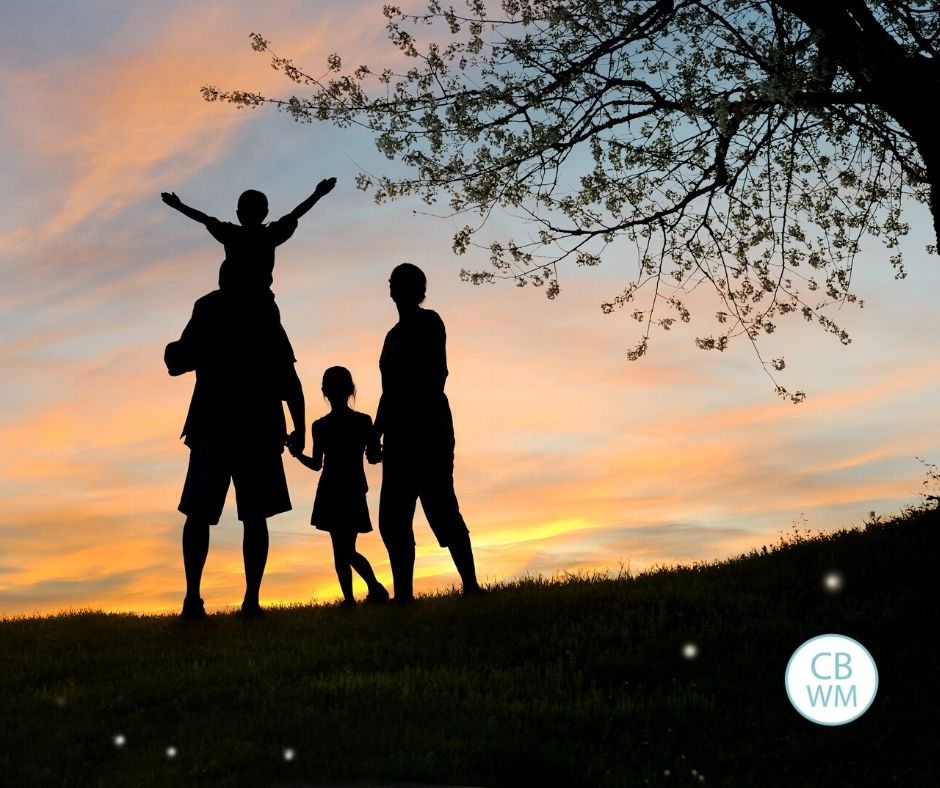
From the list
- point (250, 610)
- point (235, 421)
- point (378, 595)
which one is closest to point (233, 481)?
point (235, 421)

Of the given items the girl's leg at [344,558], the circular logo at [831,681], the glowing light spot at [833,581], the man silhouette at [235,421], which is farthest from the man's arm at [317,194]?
the glowing light spot at [833,581]

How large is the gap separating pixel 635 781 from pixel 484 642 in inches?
145

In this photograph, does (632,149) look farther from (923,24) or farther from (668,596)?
(668,596)

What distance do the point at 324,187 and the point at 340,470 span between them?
3.67 meters

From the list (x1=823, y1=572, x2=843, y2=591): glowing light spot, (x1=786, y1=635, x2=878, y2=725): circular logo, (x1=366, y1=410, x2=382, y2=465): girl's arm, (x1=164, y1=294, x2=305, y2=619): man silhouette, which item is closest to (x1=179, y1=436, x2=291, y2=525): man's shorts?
(x1=164, y1=294, x2=305, y2=619): man silhouette

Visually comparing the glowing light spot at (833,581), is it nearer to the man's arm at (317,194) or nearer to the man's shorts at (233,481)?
the man's shorts at (233,481)

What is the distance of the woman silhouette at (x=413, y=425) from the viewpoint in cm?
1202

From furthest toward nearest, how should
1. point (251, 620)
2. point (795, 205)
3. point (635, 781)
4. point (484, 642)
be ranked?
point (795, 205)
point (251, 620)
point (484, 642)
point (635, 781)

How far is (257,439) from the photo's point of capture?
11422 mm

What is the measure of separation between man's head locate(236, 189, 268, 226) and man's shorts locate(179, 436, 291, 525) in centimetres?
241

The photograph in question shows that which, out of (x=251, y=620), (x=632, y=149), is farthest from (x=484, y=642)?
(x=632, y=149)

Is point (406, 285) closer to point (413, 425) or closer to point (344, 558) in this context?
point (413, 425)

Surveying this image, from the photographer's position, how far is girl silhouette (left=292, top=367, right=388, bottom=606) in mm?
13172

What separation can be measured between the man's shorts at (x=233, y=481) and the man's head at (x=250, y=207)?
2414 mm
